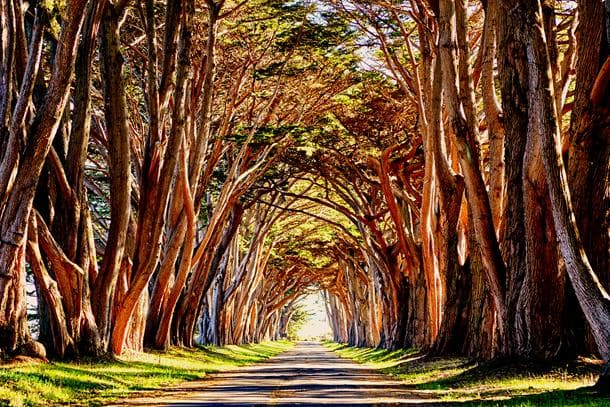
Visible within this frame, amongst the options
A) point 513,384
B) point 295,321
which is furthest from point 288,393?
point 295,321

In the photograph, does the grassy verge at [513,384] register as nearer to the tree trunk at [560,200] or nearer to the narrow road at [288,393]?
the narrow road at [288,393]

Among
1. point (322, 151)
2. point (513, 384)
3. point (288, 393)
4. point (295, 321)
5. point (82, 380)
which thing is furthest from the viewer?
point (295, 321)

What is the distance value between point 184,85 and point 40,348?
5.01 metres

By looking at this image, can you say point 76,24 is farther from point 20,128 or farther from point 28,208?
point 28,208

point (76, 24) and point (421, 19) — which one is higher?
point (421, 19)

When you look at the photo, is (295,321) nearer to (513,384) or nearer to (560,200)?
(513,384)

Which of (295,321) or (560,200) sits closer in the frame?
(560,200)

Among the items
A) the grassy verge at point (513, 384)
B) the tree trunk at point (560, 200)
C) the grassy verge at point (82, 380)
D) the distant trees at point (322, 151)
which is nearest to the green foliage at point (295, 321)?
the distant trees at point (322, 151)

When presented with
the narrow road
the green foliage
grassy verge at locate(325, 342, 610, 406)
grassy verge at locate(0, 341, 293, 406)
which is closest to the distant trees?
grassy verge at locate(325, 342, 610, 406)

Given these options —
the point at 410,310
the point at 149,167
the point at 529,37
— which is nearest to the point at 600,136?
the point at 529,37

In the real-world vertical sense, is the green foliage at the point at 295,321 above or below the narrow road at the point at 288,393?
above

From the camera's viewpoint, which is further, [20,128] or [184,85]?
[184,85]

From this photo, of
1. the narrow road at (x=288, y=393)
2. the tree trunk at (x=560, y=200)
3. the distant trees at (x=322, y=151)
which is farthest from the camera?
the distant trees at (x=322, y=151)

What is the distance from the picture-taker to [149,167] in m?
14.5
